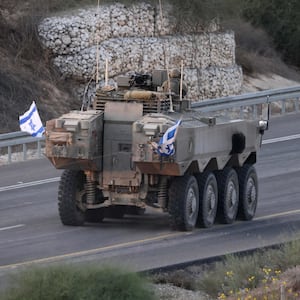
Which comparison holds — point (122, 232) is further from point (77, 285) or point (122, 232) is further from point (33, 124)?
point (77, 285)

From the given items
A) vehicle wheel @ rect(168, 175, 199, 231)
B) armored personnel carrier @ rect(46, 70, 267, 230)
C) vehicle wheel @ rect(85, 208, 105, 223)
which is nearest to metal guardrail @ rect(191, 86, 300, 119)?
armored personnel carrier @ rect(46, 70, 267, 230)

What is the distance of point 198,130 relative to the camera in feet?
68.0

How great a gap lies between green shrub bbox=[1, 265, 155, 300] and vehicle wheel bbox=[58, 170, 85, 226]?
8.02m

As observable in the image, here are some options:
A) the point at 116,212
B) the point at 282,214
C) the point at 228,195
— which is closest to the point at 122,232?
the point at 116,212

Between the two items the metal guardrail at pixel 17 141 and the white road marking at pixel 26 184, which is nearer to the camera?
the white road marking at pixel 26 184

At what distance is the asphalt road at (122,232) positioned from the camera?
18.6m

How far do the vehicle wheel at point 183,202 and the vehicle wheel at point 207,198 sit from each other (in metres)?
0.22

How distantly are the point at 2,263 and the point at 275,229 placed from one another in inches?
224

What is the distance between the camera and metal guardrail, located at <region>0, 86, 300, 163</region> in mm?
29531

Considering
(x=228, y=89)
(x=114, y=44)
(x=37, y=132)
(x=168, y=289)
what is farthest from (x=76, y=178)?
(x=228, y=89)

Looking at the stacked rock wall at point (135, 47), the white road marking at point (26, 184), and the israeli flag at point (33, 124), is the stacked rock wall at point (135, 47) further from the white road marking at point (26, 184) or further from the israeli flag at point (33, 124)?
the israeli flag at point (33, 124)

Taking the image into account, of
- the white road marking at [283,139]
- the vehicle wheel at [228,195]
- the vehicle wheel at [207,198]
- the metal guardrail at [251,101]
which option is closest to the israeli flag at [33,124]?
the vehicle wheel at [207,198]

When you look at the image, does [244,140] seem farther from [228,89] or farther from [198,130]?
[228,89]

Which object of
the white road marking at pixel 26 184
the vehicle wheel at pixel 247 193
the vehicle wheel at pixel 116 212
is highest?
the vehicle wheel at pixel 247 193
